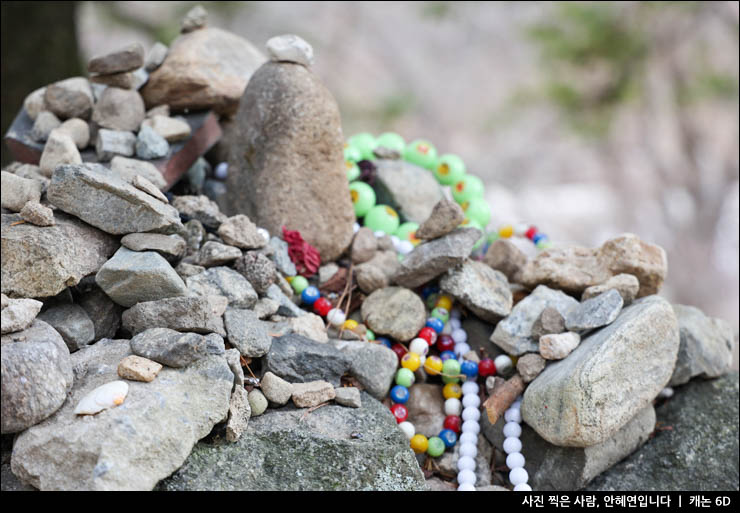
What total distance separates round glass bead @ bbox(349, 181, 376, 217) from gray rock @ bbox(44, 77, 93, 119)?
1.59 m

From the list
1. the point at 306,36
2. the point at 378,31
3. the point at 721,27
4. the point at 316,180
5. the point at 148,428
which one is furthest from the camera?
the point at 378,31

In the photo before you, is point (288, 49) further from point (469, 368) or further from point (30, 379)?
point (30, 379)

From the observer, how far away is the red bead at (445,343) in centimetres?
345

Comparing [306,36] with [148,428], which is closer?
[148,428]

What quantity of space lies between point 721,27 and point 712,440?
6373 millimetres

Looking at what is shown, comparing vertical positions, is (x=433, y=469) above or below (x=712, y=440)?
below

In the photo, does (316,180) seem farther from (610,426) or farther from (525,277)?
(610,426)

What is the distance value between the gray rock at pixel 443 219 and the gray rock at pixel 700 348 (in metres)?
1.35

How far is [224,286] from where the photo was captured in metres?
2.95

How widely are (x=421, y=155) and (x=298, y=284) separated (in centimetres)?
164

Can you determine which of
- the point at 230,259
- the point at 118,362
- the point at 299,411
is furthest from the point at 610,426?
the point at 118,362

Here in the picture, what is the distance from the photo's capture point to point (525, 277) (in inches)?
143

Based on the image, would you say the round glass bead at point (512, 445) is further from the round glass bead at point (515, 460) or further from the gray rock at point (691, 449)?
the gray rock at point (691, 449)

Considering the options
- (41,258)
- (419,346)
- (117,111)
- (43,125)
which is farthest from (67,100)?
(419,346)
